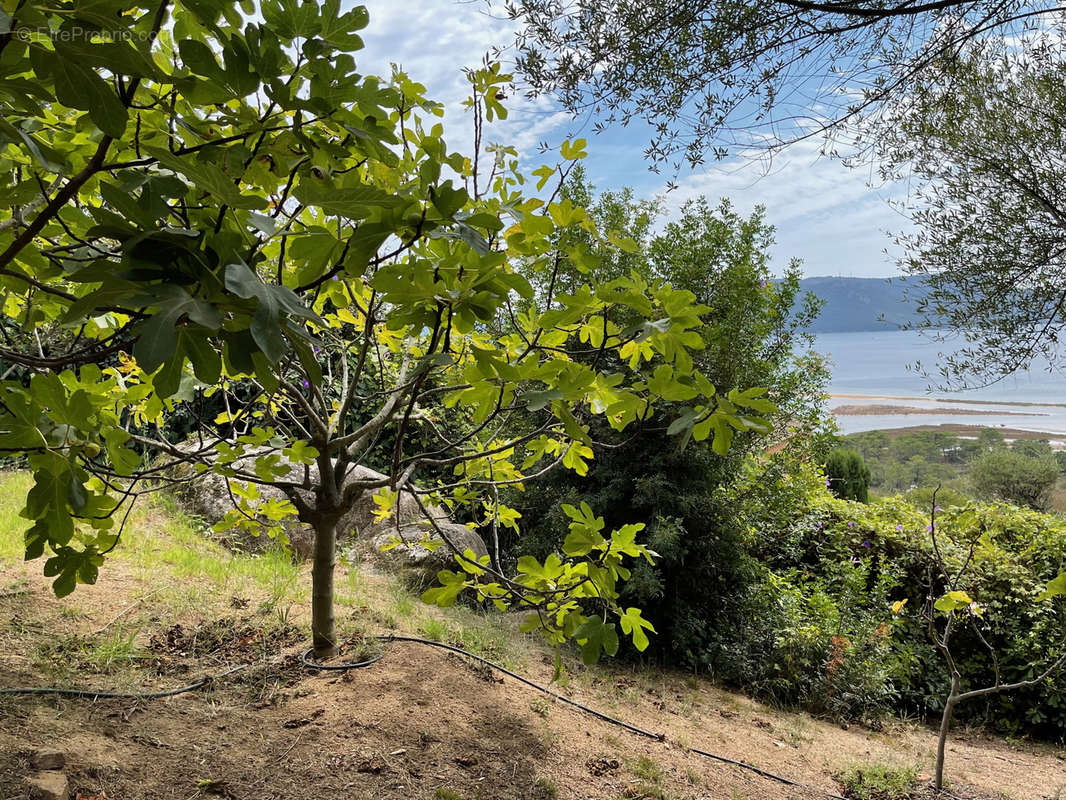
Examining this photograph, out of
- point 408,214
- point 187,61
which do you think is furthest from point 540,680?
point 187,61

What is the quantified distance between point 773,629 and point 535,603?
373cm

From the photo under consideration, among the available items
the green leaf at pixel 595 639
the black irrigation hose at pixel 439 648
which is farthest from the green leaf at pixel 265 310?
the black irrigation hose at pixel 439 648

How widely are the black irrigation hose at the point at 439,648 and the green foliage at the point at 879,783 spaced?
Answer: 0.15 m

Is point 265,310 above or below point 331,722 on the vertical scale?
above

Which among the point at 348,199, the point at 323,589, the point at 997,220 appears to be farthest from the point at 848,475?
the point at 348,199

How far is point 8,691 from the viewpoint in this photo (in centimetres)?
230

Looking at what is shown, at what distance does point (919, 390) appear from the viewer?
5516 mm

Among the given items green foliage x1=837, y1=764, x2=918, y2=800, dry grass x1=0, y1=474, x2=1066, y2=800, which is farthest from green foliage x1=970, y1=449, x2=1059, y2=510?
green foliage x1=837, y1=764, x2=918, y2=800

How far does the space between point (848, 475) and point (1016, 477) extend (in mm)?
4082

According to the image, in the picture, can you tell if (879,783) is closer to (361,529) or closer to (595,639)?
(595,639)

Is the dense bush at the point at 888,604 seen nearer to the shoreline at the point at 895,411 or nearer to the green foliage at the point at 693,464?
the green foliage at the point at 693,464

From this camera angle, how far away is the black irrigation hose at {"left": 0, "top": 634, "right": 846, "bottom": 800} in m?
2.38

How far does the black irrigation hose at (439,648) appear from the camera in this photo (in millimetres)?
2385

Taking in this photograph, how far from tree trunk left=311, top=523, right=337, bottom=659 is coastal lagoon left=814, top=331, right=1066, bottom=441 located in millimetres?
4672
